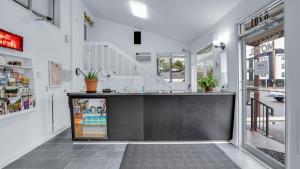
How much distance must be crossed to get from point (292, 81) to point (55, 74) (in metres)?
5.00

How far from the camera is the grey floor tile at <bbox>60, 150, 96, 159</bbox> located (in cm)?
391

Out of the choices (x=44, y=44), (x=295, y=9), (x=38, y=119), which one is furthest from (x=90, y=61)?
(x=295, y=9)

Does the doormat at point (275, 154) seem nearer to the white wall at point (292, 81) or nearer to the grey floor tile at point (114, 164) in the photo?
the white wall at point (292, 81)

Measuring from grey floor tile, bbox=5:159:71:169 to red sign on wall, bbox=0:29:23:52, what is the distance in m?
1.94

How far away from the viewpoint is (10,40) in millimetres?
3572

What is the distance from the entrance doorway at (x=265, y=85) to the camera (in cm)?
341

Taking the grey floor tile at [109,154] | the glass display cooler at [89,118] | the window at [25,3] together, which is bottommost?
the grey floor tile at [109,154]

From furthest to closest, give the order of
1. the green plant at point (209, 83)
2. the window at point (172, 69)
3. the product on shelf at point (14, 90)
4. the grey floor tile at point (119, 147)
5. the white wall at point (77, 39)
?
the window at point (172, 69), the white wall at point (77, 39), the green plant at point (209, 83), the grey floor tile at point (119, 147), the product on shelf at point (14, 90)

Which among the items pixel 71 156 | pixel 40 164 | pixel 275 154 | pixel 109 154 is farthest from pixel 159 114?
pixel 40 164

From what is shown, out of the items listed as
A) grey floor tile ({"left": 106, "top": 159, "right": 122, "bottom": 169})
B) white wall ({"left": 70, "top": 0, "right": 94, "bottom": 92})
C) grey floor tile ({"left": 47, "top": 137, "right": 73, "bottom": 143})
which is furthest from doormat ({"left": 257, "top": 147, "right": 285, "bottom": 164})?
white wall ({"left": 70, "top": 0, "right": 94, "bottom": 92})

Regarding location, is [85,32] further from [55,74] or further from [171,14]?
[171,14]

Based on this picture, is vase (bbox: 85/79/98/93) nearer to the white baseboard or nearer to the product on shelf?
the product on shelf

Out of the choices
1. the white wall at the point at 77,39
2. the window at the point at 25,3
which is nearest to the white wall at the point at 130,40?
the white wall at the point at 77,39

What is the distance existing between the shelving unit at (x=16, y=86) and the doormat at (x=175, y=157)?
2.07 meters
